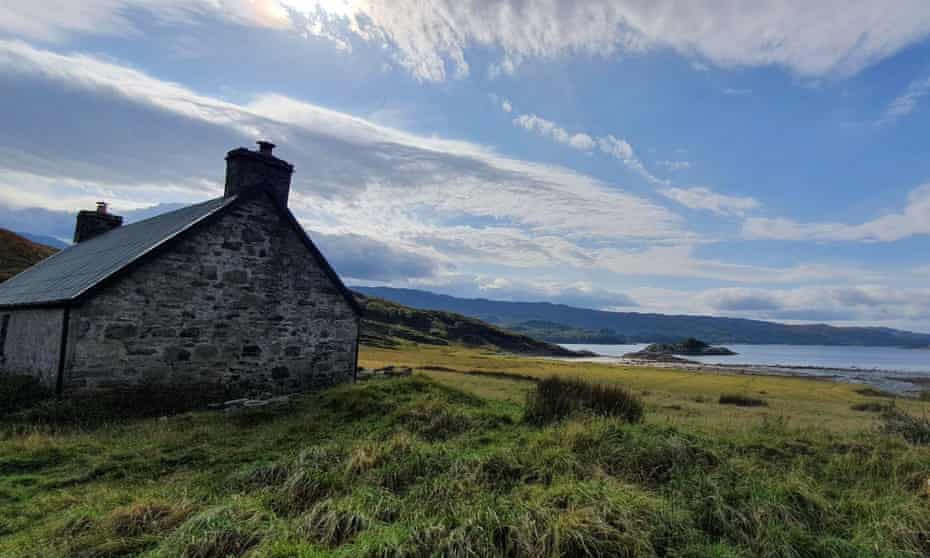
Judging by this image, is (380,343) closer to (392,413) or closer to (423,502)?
(392,413)

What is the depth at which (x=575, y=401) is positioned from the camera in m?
13.5

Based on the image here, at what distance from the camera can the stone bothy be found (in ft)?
50.2

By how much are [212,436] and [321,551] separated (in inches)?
301

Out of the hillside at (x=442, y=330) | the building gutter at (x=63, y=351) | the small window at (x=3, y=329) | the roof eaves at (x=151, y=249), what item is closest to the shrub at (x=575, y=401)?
the roof eaves at (x=151, y=249)

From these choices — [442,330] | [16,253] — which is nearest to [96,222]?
[16,253]

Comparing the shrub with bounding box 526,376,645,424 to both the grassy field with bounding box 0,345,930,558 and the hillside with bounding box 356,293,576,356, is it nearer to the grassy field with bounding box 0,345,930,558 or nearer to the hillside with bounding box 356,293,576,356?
the grassy field with bounding box 0,345,930,558

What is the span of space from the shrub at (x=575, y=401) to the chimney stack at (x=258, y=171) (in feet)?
39.8

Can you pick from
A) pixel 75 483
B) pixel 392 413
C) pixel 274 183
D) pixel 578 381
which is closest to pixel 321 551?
pixel 75 483

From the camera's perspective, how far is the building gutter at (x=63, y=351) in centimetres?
1460

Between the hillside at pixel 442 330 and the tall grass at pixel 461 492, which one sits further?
the hillside at pixel 442 330

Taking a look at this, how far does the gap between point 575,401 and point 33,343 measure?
16.7 metres

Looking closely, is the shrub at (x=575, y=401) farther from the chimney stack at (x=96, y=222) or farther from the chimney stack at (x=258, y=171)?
the chimney stack at (x=96, y=222)

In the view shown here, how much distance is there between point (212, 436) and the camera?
12.3 meters

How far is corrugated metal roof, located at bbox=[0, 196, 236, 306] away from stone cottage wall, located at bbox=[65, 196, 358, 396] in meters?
0.81
